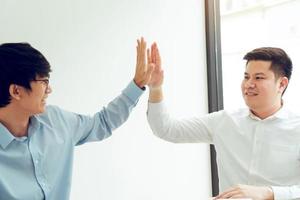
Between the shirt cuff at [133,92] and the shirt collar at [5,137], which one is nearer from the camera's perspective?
the shirt collar at [5,137]

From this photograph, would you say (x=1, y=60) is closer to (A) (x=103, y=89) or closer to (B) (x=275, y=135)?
Result: (A) (x=103, y=89)

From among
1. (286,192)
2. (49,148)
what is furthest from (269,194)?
(49,148)

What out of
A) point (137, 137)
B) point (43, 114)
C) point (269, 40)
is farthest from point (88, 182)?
point (269, 40)

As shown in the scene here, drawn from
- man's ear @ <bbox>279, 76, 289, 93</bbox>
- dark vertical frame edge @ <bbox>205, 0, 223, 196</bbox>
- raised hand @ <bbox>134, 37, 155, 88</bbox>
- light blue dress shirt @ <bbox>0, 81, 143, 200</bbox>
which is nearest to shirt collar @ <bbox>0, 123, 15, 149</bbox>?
light blue dress shirt @ <bbox>0, 81, 143, 200</bbox>

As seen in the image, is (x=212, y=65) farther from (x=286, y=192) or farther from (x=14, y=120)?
(x=14, y=120)

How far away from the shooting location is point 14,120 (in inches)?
58.2

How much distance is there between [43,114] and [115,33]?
2.26 feet

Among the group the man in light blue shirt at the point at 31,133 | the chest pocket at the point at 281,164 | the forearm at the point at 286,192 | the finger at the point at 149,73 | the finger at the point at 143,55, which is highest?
the finger at the point at 143,55

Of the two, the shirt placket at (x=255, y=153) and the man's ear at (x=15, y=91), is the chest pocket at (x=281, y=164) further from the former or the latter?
the man's ear at (x=15, y=91)

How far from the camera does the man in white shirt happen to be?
172 cm

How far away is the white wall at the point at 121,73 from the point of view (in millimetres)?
1865

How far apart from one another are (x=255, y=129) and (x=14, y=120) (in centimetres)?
106

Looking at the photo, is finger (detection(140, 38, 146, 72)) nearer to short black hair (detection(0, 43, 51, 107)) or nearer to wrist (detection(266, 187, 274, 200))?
short black hair (detection(0, 43, 51, 107))

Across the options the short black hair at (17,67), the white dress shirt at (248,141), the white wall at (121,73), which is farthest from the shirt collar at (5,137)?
the white dress shirt at (248,141)
